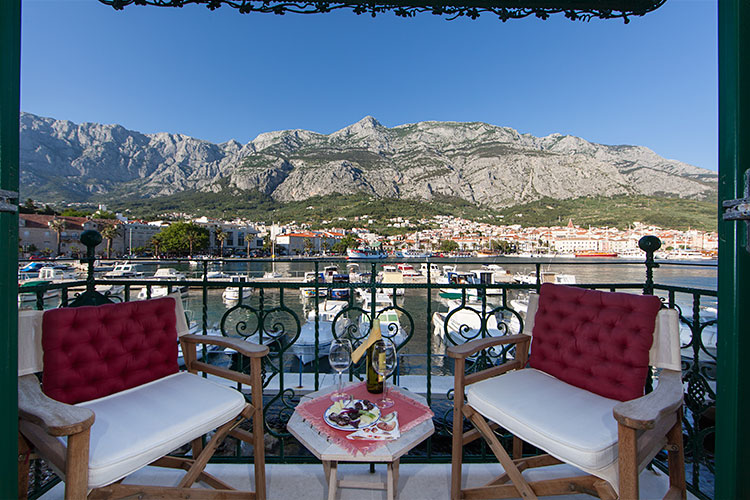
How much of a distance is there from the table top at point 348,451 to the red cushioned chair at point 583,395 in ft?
1.24

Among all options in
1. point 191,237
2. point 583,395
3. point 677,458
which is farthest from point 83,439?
point 191,237

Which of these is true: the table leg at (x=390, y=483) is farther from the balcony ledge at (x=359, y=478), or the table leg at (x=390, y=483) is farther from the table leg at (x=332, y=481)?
the balcony ledge at (x=359, y=478)

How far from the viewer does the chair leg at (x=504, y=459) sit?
1293 mm

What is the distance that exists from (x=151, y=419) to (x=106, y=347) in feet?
1.50

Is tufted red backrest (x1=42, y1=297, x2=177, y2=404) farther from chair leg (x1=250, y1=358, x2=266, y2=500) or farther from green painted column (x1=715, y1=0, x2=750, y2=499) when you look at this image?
green painted column (x1=715, y1=0, x2=750, y2=499)

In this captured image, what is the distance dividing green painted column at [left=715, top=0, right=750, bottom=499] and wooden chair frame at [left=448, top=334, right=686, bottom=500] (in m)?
0.17

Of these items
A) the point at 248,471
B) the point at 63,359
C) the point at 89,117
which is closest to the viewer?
the point at 63,359

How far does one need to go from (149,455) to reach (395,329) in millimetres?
1239

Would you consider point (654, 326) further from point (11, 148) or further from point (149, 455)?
point (11, 148)

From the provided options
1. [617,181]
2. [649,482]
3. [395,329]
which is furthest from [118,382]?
[617,181]

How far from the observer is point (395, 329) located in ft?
6.36

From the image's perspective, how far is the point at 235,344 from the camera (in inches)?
60.6

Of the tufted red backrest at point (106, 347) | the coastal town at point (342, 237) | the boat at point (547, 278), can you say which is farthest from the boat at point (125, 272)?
the coastal town at point (342, 237)

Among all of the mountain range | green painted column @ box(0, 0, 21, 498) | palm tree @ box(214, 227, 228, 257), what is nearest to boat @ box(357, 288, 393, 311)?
green painted column @ box(0, 0, 21, 498)
